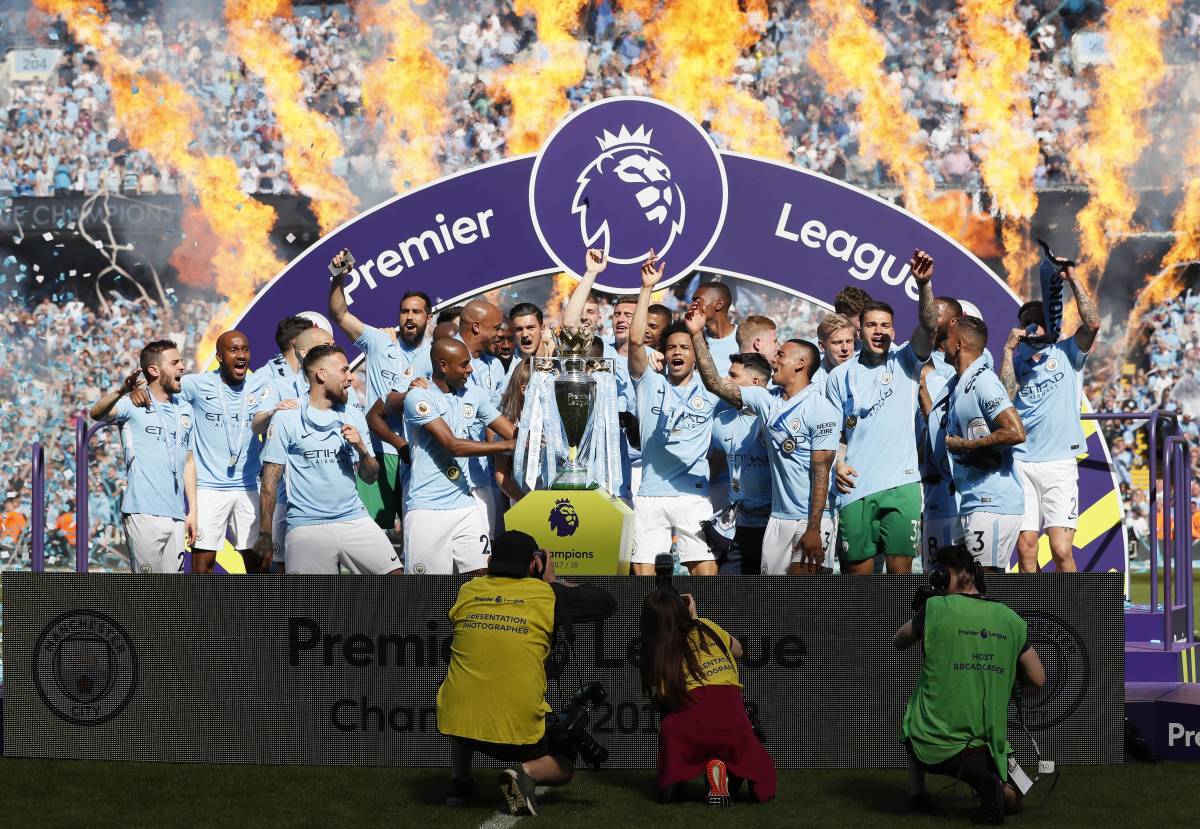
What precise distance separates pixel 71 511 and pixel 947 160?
28.5 feet

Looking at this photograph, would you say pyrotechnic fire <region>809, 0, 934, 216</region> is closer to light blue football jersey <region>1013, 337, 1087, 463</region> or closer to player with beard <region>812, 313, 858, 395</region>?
light blue football jersey <region>1013, 337, 1087, 463</region>

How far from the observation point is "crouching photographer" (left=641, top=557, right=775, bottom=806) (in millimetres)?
6207

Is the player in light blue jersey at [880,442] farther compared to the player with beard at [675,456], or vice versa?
the player with beard at [675,456]

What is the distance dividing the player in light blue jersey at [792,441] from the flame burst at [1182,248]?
22.3 ft

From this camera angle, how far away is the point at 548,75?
13.9 m

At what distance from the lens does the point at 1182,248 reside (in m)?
14.1

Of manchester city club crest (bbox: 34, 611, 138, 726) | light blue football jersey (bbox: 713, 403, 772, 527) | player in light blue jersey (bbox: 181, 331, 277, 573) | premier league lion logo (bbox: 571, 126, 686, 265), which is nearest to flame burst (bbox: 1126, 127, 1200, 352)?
premier league lion logo (bbox: 571, 126, 686, 265)

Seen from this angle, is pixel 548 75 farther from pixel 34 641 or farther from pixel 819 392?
pixel 34 641

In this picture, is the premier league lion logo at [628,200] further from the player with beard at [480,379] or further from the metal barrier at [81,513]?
the metal barrier at [81,513]

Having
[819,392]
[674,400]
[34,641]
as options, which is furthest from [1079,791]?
[34,641]

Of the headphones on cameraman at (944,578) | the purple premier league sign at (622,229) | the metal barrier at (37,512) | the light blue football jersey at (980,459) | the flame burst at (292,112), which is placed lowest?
the headphones on cameraman at (944,578)

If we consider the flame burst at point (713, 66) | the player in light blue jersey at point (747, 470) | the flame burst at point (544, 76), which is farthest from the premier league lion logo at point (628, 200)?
the player in light blue jersey at point (747, 470)

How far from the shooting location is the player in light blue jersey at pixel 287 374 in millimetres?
9292

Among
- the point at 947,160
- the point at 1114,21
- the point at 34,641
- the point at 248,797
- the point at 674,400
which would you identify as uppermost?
the point at 1114,21
